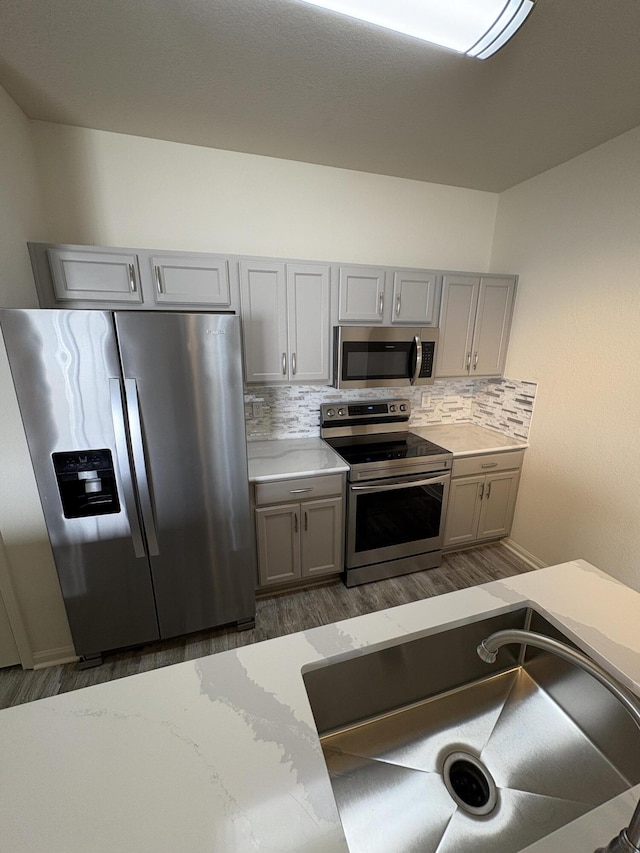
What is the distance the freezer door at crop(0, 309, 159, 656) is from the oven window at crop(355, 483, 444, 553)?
1314mm

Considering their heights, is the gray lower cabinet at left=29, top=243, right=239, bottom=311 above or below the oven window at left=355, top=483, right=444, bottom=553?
above

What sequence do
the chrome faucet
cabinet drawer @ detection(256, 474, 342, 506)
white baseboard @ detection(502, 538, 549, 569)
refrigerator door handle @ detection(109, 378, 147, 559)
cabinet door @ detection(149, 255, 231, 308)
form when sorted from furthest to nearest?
white baseboard @ detection(502, 538, 549, 569), cabinet drawer @ detection(256, 474, 342, 506), cabinet door @ detection(149, 255, 231, 308), refrigerator door handle @ detection(109, 378, 147, 559), the chrome faucet

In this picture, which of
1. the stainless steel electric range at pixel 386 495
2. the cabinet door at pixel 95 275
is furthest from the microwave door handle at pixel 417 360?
the cabinet door at pixel 95 275

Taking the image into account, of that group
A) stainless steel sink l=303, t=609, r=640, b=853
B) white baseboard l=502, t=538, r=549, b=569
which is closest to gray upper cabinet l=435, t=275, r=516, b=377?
white baseboard l=502, t=538, r=549, b=569

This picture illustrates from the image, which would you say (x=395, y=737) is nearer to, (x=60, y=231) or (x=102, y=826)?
(x=102, y=826)

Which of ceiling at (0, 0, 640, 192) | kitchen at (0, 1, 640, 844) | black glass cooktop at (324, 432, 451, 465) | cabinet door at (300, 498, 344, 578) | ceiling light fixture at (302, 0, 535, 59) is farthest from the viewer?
black glass cooktop at (324, 432, 451, 465)

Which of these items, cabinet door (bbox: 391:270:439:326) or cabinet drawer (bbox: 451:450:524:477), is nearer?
cabinet door (bbox: 391:270:439:326)

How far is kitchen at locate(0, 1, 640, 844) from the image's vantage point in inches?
70.7

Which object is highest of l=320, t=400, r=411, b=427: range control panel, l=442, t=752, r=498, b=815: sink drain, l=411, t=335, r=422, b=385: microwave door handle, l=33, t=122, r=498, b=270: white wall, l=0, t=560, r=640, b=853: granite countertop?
l=33, t=122, r=498, b=270: white wall

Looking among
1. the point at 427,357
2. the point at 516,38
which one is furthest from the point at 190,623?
the point at 516,38

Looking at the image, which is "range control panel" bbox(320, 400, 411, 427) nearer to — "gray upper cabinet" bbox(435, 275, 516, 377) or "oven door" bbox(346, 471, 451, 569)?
"gray upper cabinet" bbox(435, 275, 516, 377)

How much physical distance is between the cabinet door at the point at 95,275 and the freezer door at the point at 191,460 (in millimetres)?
517

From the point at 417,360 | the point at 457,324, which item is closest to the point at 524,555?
the point at 417,360

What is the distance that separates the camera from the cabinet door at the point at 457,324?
2.53 metres
